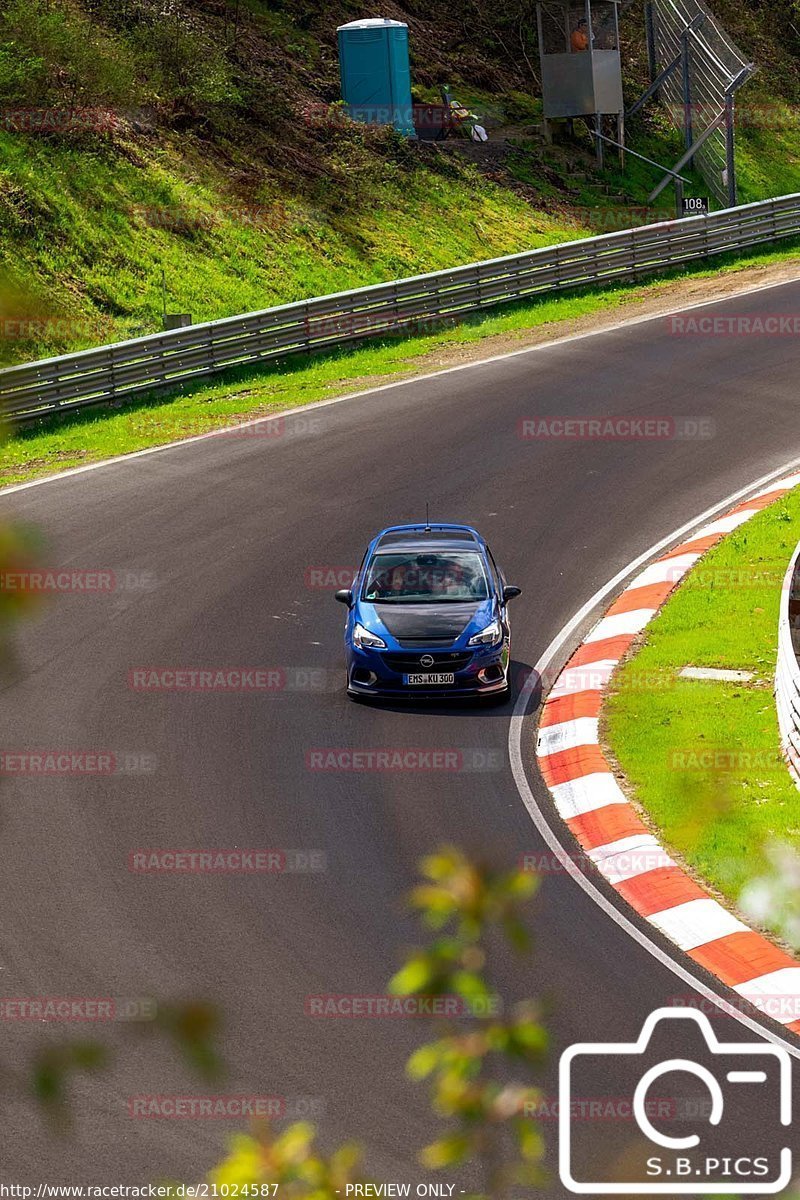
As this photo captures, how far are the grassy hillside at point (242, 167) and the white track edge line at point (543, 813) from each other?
39.1ft

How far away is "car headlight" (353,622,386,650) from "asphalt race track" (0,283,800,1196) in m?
0.61

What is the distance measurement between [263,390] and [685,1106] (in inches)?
765

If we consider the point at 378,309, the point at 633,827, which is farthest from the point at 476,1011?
the point at 378,309

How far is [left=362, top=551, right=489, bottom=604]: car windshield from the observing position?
1603 centimetres

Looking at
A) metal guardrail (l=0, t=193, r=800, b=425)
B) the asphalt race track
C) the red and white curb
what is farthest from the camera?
metal guardrail (l=0, t=193, r=800, b=425)

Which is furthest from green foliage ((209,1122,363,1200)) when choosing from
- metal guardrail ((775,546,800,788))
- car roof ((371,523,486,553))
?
car roof ((371,523,486,553))

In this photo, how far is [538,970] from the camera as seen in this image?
32.2 feet

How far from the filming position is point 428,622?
51.2 ft

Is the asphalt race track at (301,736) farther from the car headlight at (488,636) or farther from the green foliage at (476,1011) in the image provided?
the car headlight at (488,636)

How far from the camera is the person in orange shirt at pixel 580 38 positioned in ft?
128

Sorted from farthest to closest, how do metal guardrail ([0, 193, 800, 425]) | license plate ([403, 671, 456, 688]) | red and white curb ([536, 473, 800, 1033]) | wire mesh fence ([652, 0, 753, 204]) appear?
wire mesh fence ([652, 0, 753, 204])
metal guardrail ([0, 193, 800, 425])
license plate ([403, 671, 456, 688])
red and white curb ([536, 473, 800, 1033])

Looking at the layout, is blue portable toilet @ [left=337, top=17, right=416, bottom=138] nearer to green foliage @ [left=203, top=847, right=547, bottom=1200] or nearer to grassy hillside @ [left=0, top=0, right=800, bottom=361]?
grassy hillside @ [left=0, top=0, right=800, bottom=361]

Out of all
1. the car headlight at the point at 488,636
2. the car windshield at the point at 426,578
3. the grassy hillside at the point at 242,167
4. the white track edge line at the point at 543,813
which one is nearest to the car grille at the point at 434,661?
the car headlight at the point at 488,636

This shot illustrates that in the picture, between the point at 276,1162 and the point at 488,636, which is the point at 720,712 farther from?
the point at 276,1162
